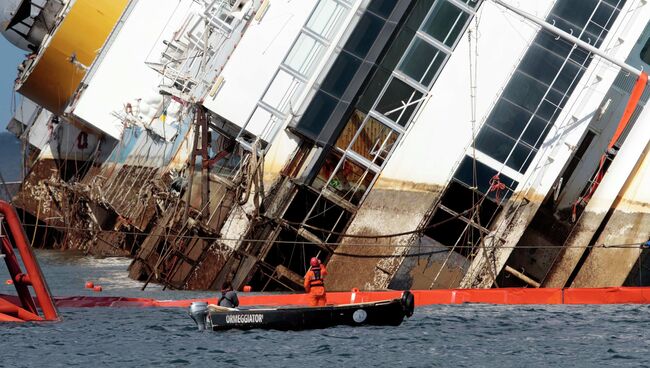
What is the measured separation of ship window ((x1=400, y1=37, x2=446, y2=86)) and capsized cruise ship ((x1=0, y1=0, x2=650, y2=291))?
0.13 ft

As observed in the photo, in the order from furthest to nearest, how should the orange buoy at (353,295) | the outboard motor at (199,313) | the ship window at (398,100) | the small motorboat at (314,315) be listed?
the ship window at (398,100) → the orange buoy at (353,295) → the outboard motor at (199,313) → the small motorboat at (314,315)

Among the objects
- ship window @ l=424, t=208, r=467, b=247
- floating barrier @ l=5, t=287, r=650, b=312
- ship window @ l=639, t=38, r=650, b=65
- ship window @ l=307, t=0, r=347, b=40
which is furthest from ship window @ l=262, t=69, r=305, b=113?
ship window @ l=639, t=38, r=650, b=65

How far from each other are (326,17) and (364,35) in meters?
1.24

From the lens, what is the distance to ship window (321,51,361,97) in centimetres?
4459

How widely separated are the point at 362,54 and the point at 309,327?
36.9 feet

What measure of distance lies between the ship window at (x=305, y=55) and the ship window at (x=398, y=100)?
2154mm

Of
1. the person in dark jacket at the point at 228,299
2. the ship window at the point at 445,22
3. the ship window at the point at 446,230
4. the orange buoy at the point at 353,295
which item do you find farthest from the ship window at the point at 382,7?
the person in dark jacket at the point at 228,299

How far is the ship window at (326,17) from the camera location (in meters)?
44.8

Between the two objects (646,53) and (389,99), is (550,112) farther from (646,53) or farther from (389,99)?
(646,53)

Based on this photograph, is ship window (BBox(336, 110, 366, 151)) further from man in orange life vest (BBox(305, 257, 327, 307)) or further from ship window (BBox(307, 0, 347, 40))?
man in orange life vest (BBox(305, 257, 327, 307))

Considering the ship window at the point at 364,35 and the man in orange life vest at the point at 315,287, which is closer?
the man in orange life vest at the point at 315,287

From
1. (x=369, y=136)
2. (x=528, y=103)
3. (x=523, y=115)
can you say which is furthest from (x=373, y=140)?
(x=528, y=103)

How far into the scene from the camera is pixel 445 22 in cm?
4497

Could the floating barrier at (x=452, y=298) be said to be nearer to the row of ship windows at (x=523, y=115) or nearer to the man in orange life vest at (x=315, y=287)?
the row of ship windows at (x=523, y=115)
